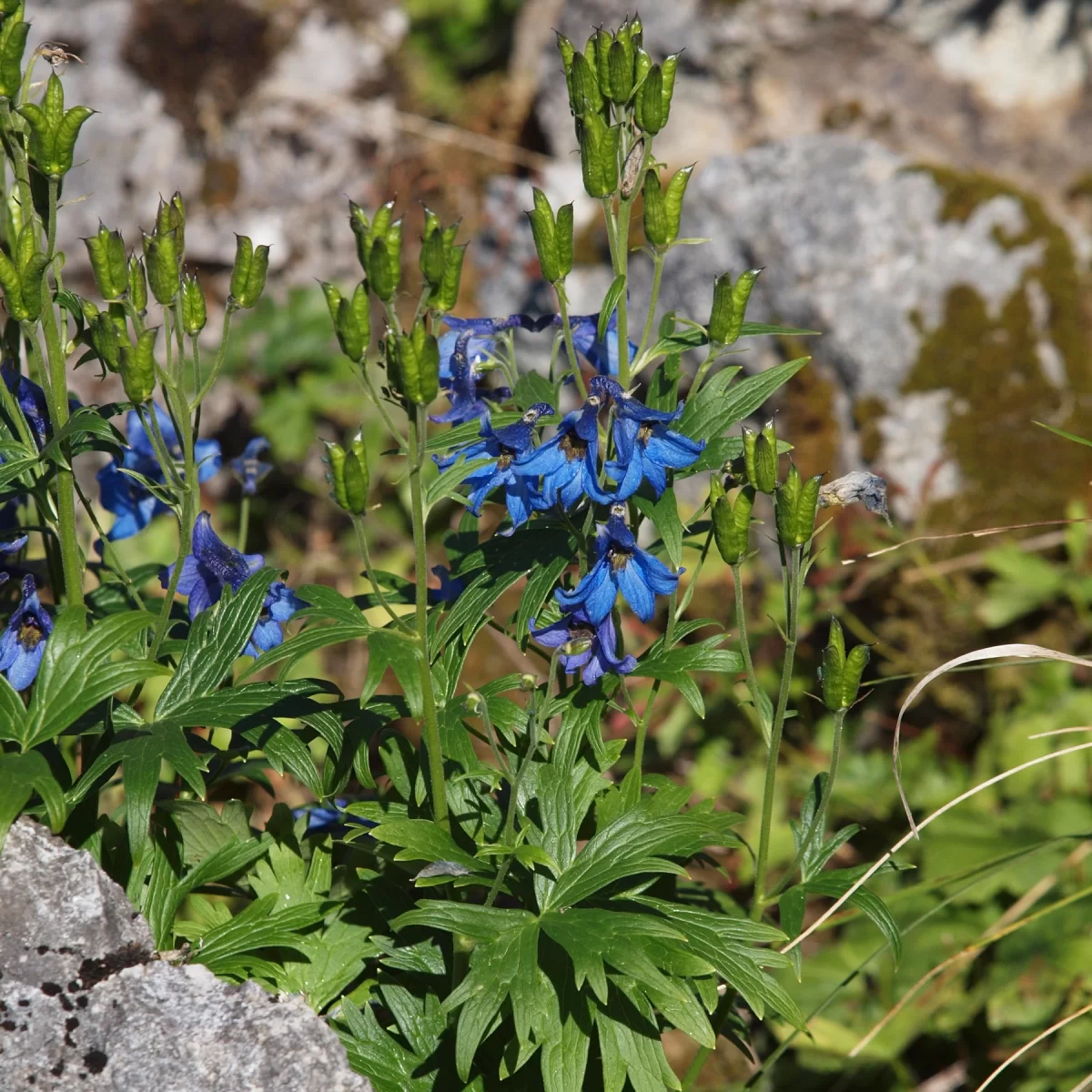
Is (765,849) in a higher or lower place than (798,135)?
lower

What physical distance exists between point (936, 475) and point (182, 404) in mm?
2976

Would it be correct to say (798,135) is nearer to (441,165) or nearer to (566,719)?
(441,165)

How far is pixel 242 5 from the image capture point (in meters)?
5.33

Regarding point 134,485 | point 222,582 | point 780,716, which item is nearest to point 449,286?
point 222,582

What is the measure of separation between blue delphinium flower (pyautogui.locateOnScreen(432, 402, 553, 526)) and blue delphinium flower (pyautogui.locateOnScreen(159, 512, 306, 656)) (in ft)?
1.17

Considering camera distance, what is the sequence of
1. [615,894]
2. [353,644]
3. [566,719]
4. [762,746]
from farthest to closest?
1. [353,644]
2. [762,746]
3. [566,719]
4. [615,894]

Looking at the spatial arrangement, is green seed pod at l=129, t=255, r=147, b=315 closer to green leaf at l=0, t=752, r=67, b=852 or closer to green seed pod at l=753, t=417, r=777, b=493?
green leaf at l=0, t=752, r=67, b=852

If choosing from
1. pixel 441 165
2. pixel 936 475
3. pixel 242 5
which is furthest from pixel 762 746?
pixel 242 5

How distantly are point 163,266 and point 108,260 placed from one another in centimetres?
8

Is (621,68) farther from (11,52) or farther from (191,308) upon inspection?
(11,52)

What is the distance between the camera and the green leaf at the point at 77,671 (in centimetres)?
159

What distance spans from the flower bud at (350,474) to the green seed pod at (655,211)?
1.86ft

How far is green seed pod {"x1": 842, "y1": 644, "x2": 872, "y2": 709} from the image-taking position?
1.74m

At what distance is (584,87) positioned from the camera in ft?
5.54
